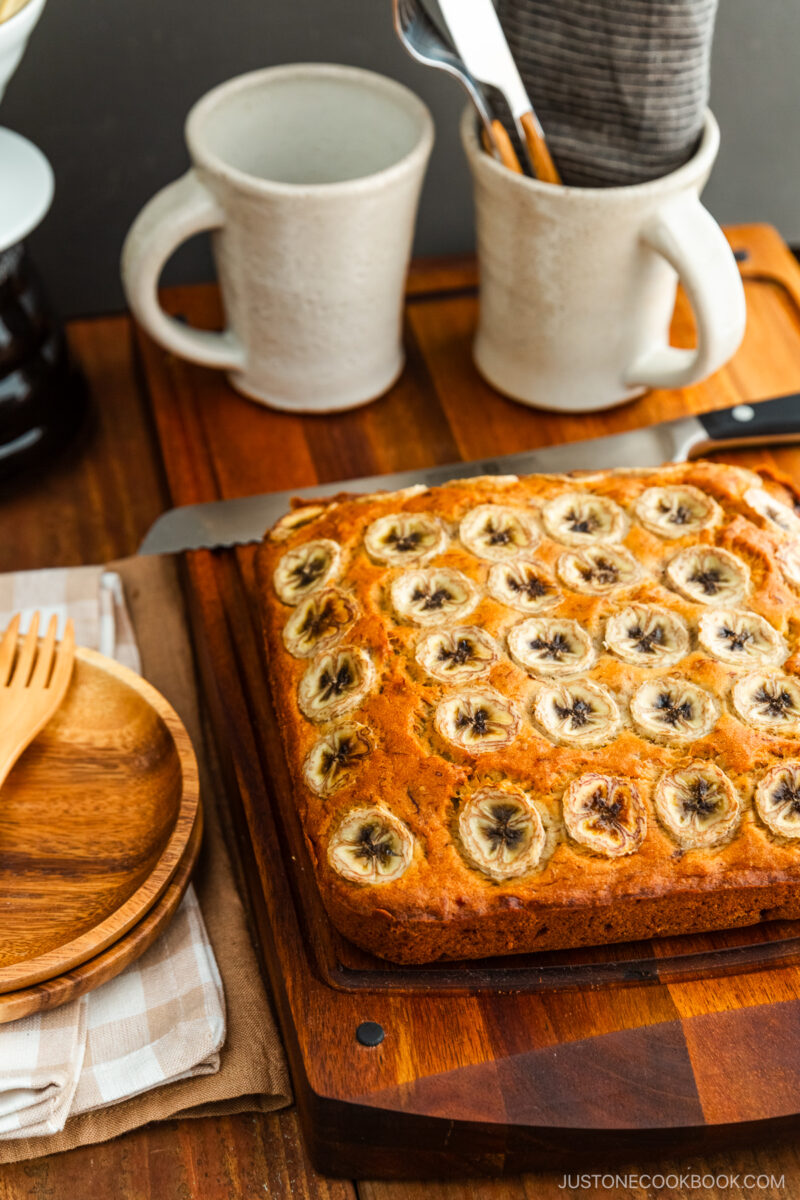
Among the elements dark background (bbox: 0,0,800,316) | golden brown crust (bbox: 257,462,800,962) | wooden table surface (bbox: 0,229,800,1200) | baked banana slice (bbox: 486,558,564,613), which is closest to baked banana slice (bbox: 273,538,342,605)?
golden brown crust (bbox: 257,462,800,962)

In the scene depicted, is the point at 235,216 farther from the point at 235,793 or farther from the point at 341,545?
the point at 235,793

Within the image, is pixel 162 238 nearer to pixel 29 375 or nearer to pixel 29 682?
pixel 29 375

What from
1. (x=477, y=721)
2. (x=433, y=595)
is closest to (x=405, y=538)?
(x=433, y=595)

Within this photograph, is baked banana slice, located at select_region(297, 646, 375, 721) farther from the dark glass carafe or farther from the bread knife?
the dark glass carafe

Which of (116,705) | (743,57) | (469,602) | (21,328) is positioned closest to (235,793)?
(116,705)

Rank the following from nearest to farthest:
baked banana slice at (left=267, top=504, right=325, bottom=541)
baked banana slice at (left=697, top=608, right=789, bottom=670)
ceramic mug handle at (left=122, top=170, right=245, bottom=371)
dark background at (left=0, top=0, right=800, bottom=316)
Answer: baked banana slice at (left=697, top=608, right=789, bottom=670), baked banana slice at (left=267, top=504, right=325, bottom=541), ceramic mug handle at (left=122, top=170, right=245, bottom=371), dark background at (left=0, top=0, right=800, bottom=316)

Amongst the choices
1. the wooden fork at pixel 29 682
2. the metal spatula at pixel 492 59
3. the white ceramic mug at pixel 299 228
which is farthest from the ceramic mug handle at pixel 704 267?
the wooden fork at pixel 29 682

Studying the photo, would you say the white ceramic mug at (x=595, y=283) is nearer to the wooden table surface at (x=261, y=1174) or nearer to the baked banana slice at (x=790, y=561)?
the baked banana slice at (x=790, y=561)
